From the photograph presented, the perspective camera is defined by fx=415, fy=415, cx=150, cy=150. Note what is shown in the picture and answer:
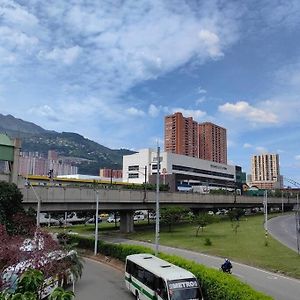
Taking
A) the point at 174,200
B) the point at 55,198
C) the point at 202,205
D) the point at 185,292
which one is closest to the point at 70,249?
the point at 185,292

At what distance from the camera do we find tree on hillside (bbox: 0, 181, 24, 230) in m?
44.0

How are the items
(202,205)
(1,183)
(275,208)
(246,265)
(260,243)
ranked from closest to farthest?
1. (246,265)
2. (1,183)
3. (260,243)
4. (202,205)
5. (275,208)

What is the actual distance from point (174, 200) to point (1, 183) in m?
39.6

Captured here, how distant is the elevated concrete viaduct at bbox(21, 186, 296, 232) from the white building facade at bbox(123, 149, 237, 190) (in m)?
67.9

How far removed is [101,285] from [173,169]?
140 m

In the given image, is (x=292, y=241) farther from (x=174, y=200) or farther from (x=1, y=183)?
(x=1, y=183)

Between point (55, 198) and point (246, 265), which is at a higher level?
point (55, 198)

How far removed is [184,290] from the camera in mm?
19594

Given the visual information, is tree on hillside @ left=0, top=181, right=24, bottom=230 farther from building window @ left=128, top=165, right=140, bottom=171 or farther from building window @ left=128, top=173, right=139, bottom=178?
building window @ left=128, top=173, right=139, bottom=178

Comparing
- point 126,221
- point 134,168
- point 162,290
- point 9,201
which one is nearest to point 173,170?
point 134,168

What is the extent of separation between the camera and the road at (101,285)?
26141mm

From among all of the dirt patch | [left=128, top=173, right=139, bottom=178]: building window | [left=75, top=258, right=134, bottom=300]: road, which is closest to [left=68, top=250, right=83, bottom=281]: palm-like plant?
[left=75, top=258, right=134, bottom=300]: road

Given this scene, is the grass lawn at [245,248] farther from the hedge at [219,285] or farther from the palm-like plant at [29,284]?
the palm-like plant at [29,284]

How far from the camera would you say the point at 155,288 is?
20875 mm
